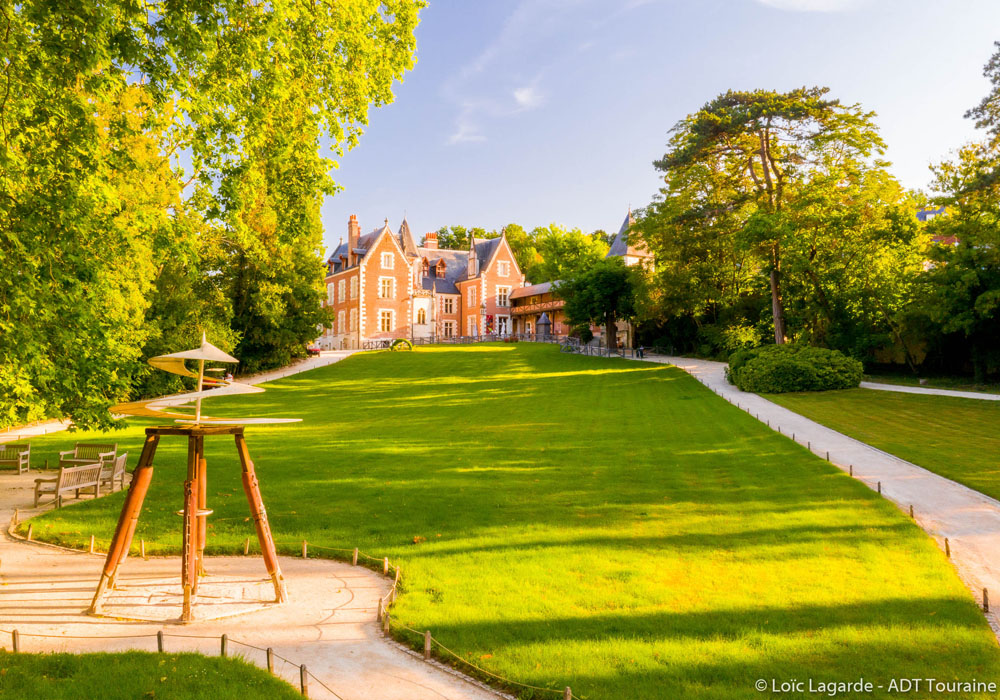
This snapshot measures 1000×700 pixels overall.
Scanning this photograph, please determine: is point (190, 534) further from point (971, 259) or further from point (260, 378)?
point (260, 378)

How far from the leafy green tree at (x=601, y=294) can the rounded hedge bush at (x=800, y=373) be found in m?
18.0

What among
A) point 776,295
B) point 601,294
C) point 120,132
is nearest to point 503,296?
point 601,294

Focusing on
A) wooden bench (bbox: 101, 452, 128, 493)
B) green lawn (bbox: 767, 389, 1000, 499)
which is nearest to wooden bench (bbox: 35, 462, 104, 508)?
wooden bench (bbox: 101, 452, 128, 493)

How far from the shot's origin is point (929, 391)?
30.1 metres

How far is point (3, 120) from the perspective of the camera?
9.03 metres

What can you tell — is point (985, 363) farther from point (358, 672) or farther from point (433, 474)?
point (358, 672)

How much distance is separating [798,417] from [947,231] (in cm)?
1317

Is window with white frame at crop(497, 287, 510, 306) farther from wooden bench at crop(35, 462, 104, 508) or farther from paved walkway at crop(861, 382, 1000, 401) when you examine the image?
wooden bench at crop(35, 462, 104, 508)

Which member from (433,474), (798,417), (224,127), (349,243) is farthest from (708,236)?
(349,243)

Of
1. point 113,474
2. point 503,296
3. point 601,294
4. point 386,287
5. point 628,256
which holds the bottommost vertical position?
point 113,474

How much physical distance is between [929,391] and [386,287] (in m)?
51.1

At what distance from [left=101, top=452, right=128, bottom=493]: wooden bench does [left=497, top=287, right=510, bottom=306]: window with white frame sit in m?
63.2

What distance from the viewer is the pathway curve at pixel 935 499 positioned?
9.68 m

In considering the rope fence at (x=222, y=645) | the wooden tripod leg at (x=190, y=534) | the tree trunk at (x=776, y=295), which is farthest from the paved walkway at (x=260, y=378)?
the tree trunk at (x=776, y=295)
